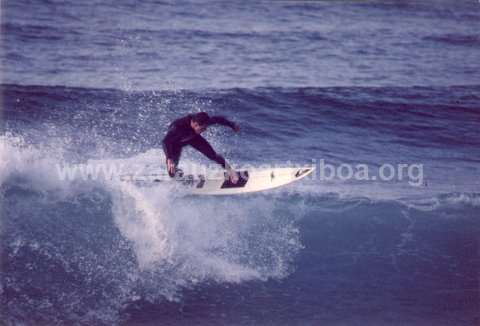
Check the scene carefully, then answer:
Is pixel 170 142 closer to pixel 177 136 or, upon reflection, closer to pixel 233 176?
pixel 177 136

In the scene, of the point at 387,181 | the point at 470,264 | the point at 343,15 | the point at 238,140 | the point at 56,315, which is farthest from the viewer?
the point at 343,15

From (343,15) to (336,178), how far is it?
415 centimetres

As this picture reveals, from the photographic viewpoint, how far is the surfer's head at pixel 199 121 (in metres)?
6.87

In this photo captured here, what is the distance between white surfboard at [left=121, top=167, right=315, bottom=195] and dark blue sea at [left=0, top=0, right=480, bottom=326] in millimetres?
A: 282

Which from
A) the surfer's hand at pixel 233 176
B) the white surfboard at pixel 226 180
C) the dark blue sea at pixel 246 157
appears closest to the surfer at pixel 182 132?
the white surfboard at pixel 226 180

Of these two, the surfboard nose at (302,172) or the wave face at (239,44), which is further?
the wave face at (239,44)

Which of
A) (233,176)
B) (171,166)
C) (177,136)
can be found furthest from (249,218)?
(177,136)

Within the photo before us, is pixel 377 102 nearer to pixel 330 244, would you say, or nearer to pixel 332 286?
pixel 330 244

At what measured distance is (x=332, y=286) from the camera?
7629 mm

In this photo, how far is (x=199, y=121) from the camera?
22.7 feet

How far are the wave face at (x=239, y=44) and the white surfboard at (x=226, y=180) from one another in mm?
3122

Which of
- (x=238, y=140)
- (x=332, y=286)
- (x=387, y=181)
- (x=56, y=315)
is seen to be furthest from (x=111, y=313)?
(x=387, y=181)

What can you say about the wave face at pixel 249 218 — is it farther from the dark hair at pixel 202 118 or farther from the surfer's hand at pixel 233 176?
the dark hair at pixel 202 118

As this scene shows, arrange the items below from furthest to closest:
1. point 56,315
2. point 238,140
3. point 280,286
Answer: point 238,140 < point 280,286 < point 56,315
